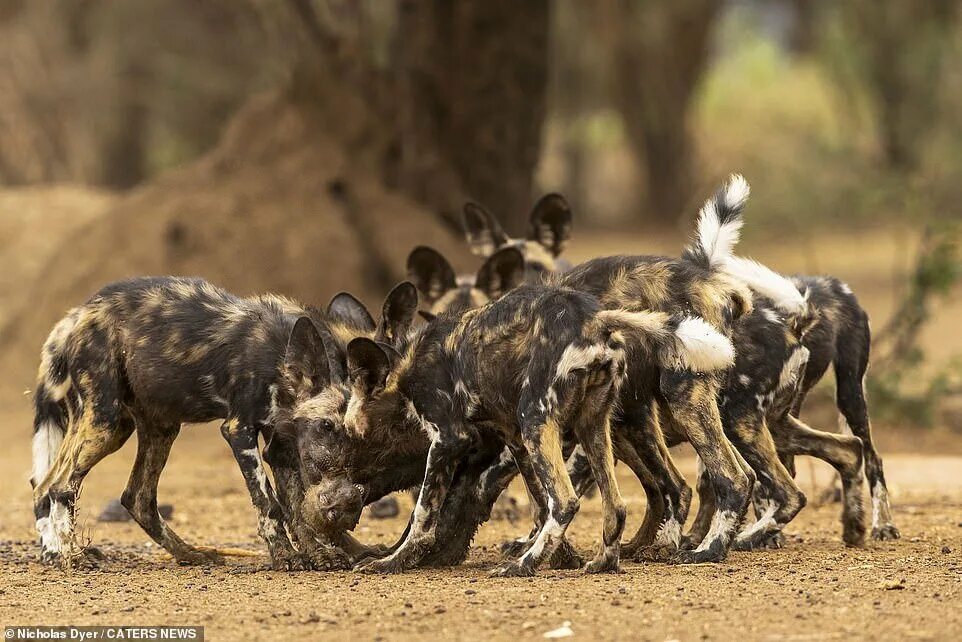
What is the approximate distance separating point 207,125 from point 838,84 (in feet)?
31.0

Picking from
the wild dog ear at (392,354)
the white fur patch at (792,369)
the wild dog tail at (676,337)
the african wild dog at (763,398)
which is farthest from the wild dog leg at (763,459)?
the wild dog ear at (392,354)

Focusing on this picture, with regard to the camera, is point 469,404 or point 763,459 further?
point 763,459

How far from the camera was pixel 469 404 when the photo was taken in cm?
638

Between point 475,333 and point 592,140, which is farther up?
point 592,140

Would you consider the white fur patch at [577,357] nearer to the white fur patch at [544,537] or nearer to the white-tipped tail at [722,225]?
the white fur patch at [544,537]

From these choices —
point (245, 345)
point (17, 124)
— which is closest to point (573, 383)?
point (245, 345)

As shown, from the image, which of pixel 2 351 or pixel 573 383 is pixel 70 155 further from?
pixel 573 383

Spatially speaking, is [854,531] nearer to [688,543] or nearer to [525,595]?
[688,543]

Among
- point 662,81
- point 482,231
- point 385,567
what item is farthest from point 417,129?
point 662,81

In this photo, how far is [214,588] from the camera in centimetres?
582

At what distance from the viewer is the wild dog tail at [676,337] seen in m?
5.99

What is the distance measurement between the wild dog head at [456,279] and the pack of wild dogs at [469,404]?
1.42 m

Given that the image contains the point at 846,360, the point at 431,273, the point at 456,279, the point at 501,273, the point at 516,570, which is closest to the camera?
the point at 516,570

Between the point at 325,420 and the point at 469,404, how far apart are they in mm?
627
